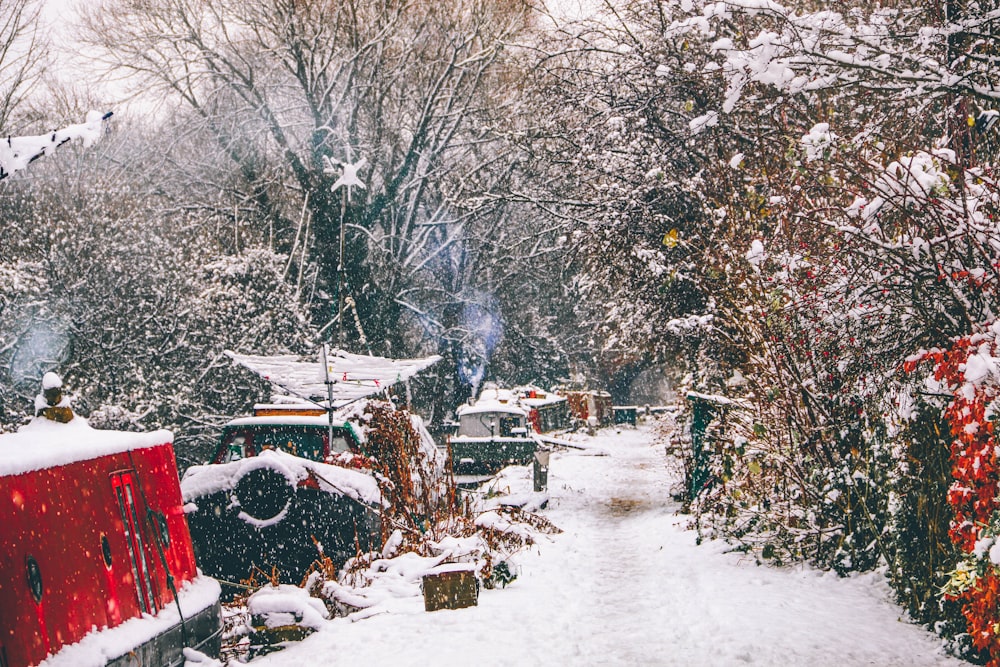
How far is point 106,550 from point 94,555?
133 mm

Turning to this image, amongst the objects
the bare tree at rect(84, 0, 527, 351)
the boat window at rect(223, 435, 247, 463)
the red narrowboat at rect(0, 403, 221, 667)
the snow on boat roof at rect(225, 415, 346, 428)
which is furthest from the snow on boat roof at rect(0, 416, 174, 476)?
the bare tree at rect(84, 0, 527, 351)

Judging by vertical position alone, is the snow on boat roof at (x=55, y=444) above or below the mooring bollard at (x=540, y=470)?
above

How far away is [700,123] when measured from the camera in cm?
679

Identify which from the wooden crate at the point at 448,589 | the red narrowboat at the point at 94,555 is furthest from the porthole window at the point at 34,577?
the wooden crate at the point at 448,589

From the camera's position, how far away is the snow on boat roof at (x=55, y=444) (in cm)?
375

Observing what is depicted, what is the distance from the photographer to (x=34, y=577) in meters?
3.70

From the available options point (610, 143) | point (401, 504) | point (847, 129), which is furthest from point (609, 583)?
point (610, 143)

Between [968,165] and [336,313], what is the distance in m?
18.2

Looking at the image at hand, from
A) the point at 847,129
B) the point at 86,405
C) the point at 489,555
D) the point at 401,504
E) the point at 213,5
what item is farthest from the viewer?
the point at 213,5

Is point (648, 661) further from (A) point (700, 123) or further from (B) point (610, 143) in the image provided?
(B) point (610, 143)

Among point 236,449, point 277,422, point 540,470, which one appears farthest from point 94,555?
point 540,470

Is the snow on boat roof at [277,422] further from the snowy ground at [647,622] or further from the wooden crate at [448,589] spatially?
the wooden crate at [448,589]

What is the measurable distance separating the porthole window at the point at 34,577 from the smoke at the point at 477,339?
23.2m

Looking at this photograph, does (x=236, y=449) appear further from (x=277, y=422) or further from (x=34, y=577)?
(x=34, y=577)
